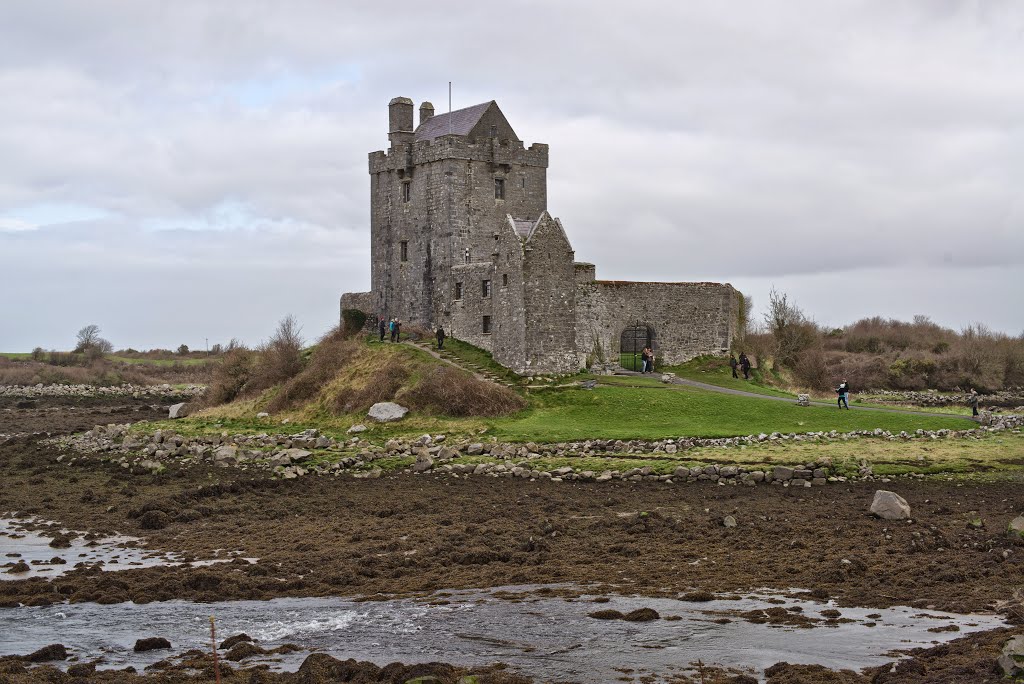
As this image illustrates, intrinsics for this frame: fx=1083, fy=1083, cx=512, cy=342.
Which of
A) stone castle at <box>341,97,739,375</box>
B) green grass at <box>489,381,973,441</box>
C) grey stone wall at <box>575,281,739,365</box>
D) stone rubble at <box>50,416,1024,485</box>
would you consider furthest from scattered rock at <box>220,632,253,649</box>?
grey stone wall at <box>575,281,739,365</box>

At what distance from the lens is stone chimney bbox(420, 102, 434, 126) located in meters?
54.5

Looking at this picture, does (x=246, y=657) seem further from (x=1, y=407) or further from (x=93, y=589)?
(x=1, y=407)

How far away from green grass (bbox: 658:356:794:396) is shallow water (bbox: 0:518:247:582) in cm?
2718

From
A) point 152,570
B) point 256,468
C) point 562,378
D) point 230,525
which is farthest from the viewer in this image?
point 562,378

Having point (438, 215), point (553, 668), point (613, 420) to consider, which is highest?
point (438, 215)

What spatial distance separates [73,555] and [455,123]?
109 feet

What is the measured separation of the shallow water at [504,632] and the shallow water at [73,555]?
309 centimetres

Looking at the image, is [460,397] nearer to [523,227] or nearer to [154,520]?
[523,227]

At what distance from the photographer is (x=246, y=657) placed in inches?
618

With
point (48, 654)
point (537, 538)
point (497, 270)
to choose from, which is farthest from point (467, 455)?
point (48, 654)

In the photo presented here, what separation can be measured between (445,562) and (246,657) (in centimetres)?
636

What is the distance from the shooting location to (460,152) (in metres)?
49.9

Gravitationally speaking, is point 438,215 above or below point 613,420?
above

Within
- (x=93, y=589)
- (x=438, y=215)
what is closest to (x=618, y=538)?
(x=93, y=589)
